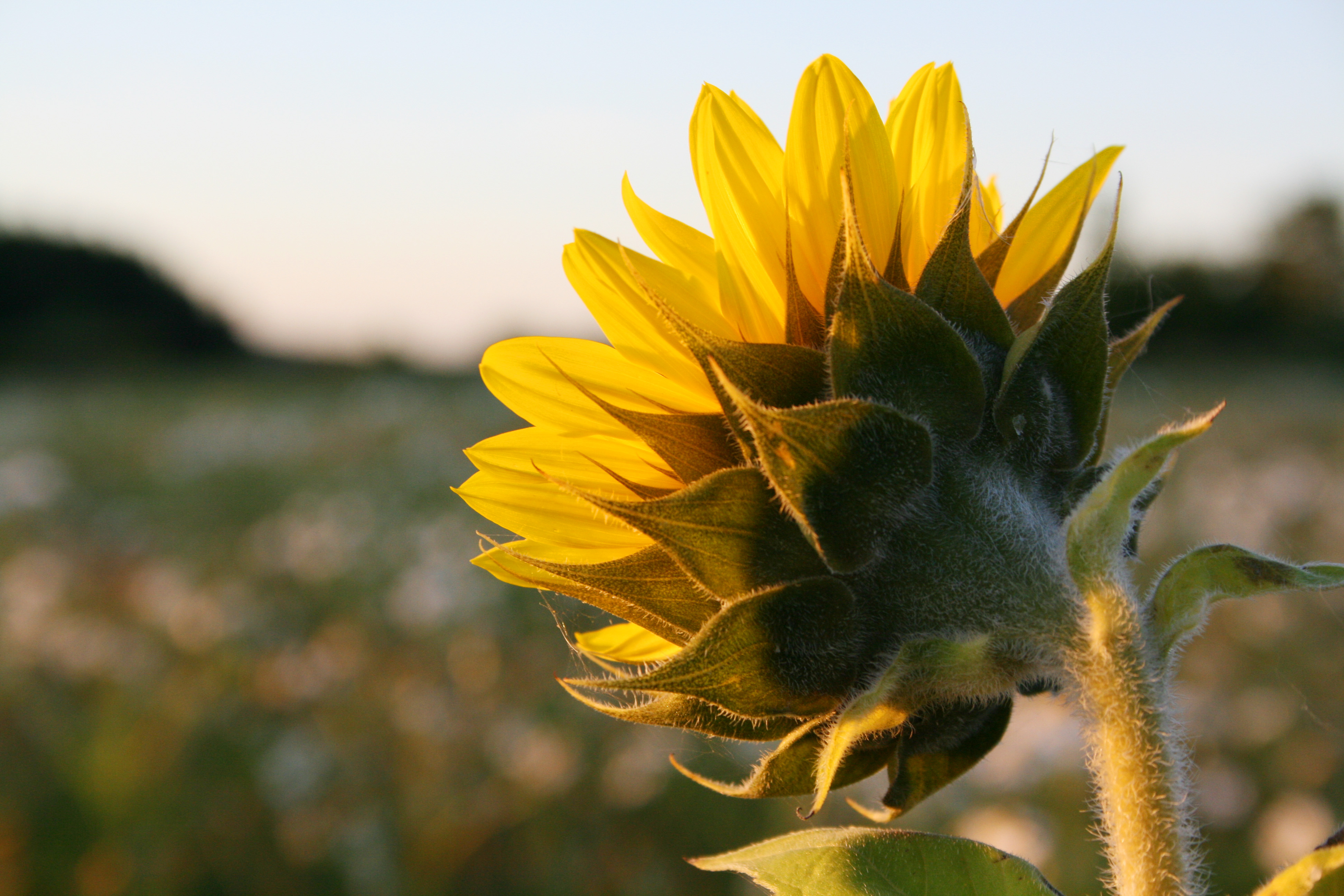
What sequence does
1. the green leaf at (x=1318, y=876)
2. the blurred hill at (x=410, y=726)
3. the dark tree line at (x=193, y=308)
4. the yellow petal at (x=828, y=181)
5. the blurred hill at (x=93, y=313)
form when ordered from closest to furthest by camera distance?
the green leaf at (x=1318, y=876), the yellow petal at (x=828, y=181), the blurred hill at (x=410, y=726), the dark tree line at (x=193, y=308), the blurred hill at (x=93, y=313)

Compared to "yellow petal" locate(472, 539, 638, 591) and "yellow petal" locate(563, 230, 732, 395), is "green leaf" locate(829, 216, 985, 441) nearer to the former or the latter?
"yellow petal" locate(563, 230, 732, 395)

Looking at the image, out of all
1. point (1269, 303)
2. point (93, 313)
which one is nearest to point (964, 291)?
point (1269, 303)

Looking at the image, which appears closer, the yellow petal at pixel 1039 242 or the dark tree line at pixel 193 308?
the yellow petal at pixel 1039 242

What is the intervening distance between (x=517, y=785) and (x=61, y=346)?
31.7 meters

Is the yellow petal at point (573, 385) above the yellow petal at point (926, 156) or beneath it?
beneath

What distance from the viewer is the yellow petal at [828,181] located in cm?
90

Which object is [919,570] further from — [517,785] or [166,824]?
[166,824]

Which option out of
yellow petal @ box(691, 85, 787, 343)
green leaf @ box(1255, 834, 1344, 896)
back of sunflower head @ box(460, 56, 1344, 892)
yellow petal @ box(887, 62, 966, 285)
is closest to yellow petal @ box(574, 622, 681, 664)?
back of sunflower head @ box(460, 56, 1344, 892)

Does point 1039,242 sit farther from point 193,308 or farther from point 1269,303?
point 193,308

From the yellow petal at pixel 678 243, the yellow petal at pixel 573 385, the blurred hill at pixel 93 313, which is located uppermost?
the blurred hill at pixel 93 313

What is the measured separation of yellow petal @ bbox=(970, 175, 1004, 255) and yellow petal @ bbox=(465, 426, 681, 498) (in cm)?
35

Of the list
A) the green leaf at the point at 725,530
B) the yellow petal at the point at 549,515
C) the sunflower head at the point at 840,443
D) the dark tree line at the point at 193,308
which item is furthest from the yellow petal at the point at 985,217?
the dark tree line at the point at 193,308

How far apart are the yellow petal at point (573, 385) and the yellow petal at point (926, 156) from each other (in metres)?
0.24

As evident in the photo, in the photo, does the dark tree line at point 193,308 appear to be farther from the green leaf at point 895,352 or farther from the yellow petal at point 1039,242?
the green leaf at point 895,352
